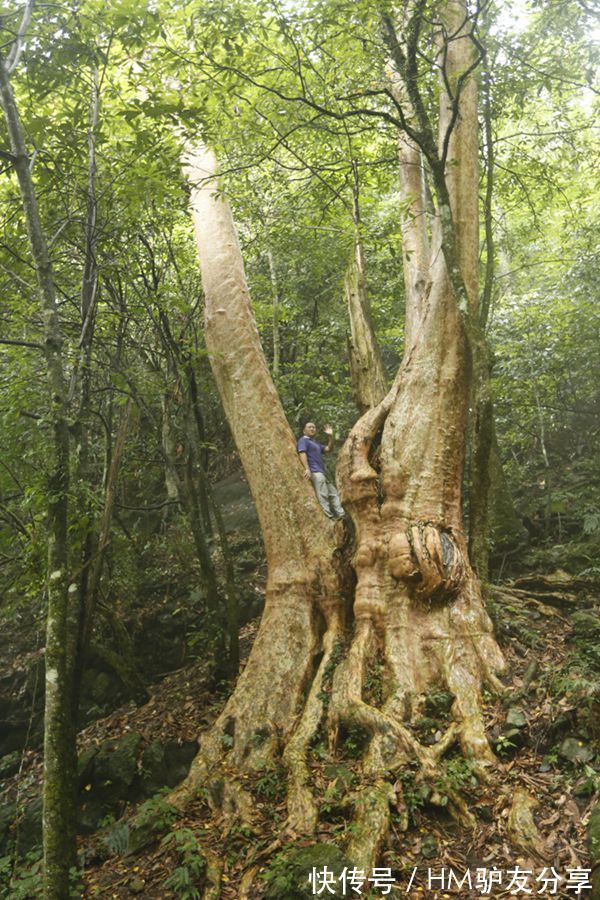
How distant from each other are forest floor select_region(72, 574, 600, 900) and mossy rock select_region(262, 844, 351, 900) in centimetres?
11

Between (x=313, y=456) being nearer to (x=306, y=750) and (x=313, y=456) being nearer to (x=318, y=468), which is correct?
(x=318, y=468)

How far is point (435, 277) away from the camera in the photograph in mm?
6535

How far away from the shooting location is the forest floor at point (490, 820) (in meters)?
3.54

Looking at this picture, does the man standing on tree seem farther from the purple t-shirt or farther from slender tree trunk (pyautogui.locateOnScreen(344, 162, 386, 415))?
slender tree trunk (pyautogui.locateOnScreen(344, 162, 386, 415))

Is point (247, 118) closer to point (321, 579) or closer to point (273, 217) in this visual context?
point (273, 217)

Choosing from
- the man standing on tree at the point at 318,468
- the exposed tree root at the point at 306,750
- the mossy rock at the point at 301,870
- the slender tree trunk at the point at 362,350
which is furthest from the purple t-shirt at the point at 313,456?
the mossy rock at the point at 301,870

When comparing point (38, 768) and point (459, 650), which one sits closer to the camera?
point (459, 650)

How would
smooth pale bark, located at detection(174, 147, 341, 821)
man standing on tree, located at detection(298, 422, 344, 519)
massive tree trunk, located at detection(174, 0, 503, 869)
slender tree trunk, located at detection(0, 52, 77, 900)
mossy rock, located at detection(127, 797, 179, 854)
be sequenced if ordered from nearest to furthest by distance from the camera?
slender tree trunk, located at detection(0, 52, 77, 900) < mossy rock, located at detection(127, 797, 179, 854) < massive tree trunk, located at detection(174, 0, 503, 869) < smooth pale bark, located at detection(174, 147, 341, 821) < man standing on tree, located at detection(298, 422, 344, 519)

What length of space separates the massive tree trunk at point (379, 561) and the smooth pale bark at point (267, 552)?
0.6 inches

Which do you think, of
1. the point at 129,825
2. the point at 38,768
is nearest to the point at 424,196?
the point at 129,825

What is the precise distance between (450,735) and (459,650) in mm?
836

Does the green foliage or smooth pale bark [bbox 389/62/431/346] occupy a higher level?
smooth pale bark [bbox 389/62/431/346]

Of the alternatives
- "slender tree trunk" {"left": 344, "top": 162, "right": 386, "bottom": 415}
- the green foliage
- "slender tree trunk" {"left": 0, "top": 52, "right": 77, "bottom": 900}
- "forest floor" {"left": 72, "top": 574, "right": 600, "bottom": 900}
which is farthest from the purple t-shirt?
the green foliage

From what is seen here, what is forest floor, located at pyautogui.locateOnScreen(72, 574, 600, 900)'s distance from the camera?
3.54 metres
